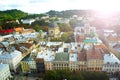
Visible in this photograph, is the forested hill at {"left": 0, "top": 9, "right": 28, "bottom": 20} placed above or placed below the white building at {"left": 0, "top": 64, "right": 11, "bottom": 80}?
above

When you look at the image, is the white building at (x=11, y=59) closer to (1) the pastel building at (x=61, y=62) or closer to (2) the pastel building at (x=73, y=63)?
(1) the pastel building at (x=61, y=62)

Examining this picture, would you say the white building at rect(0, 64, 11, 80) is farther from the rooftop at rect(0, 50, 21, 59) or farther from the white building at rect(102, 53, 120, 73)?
the white building at rect(102, 53, 120, 73)

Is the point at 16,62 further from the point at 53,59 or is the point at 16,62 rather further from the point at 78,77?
the point at 78,77

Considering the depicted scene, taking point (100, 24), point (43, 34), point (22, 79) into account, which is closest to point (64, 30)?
point (43, 34)

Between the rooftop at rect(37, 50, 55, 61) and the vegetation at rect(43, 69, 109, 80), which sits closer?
the vegetation at rect(43, 69, 109, 80)

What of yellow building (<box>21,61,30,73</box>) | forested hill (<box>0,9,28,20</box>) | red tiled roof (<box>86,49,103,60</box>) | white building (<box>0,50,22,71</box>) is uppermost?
forested hill (<box>0,9,28,20</box>)

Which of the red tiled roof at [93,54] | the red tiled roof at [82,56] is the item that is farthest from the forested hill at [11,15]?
the red tiled roof at [93,54]

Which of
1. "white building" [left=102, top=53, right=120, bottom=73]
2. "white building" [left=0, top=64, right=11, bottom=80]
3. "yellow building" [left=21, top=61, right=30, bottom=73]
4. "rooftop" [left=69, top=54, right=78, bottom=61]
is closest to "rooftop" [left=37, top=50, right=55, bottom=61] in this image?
"yellow building" [left=21, top=61, right=30, bottom=73]

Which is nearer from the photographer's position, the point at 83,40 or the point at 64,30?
the point at 83,40

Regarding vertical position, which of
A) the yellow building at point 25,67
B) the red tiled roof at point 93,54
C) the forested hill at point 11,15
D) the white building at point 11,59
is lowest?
the yellow building at point 25,67

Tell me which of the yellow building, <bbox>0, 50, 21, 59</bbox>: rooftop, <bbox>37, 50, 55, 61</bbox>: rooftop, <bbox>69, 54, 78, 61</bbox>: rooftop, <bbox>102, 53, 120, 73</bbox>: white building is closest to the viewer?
<bbox>102, 53, 120, 73</bbox>: white building

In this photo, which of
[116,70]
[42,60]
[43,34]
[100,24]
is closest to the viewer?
[116,70]
